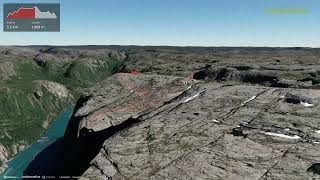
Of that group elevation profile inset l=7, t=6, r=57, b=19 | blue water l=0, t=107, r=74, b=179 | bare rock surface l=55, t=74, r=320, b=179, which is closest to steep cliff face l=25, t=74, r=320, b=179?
bare rock surface l=55, t=74, r=320, b=179

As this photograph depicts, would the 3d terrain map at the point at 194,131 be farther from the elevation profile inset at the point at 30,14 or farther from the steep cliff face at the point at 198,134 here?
the elevation profile inset at the point at 30,14

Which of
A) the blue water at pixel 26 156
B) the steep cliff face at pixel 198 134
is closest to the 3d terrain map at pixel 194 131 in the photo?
the steep cliff face at pixel 198 134

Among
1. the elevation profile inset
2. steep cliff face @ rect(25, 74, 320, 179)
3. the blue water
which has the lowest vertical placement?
the blue water

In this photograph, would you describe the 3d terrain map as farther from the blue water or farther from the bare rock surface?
the blue water

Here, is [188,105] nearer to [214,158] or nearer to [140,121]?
[140,121]

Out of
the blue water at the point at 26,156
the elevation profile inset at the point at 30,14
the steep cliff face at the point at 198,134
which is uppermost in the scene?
the elevation profile inset at the point at 30,14

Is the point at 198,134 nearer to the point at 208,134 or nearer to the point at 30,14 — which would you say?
the point at 208,134

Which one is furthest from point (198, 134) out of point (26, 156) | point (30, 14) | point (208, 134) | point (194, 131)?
point (26, 156)
